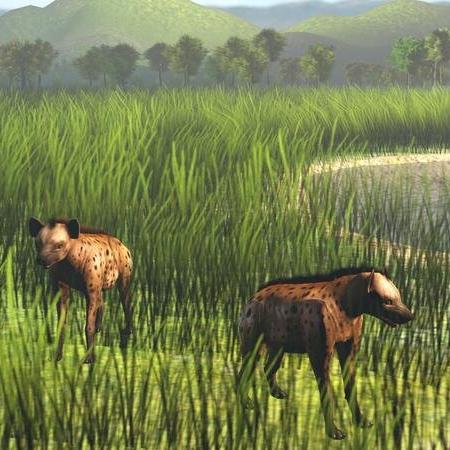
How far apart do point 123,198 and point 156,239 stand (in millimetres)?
651

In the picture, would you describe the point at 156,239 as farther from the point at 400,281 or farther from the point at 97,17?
the point at 97,17

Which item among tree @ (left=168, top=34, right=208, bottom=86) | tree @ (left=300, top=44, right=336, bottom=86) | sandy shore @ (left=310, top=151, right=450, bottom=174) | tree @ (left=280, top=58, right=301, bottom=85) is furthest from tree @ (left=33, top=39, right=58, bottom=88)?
sandy shore @ (left=310, top=151, right=450, bottom=174)

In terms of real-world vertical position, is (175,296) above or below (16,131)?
below

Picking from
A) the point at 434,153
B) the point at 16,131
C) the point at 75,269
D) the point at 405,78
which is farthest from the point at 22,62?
the point at 75,269

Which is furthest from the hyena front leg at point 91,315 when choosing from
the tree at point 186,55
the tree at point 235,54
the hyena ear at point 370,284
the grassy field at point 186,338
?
the tree at point 186,55

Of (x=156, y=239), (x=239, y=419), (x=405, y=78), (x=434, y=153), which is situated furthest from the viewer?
(x=405, y=78)

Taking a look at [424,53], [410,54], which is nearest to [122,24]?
[410,54]

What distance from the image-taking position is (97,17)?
455 ft

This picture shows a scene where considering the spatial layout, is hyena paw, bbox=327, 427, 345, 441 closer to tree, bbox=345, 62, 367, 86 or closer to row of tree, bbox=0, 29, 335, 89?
row of tree, bbox=0, 29, 335, 89

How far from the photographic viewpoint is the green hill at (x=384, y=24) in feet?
460

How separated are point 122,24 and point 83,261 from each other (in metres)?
133

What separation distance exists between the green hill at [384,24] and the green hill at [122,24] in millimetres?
12985

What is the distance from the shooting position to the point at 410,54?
210 ft

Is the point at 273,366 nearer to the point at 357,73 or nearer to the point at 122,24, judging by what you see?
the point at 357,73
